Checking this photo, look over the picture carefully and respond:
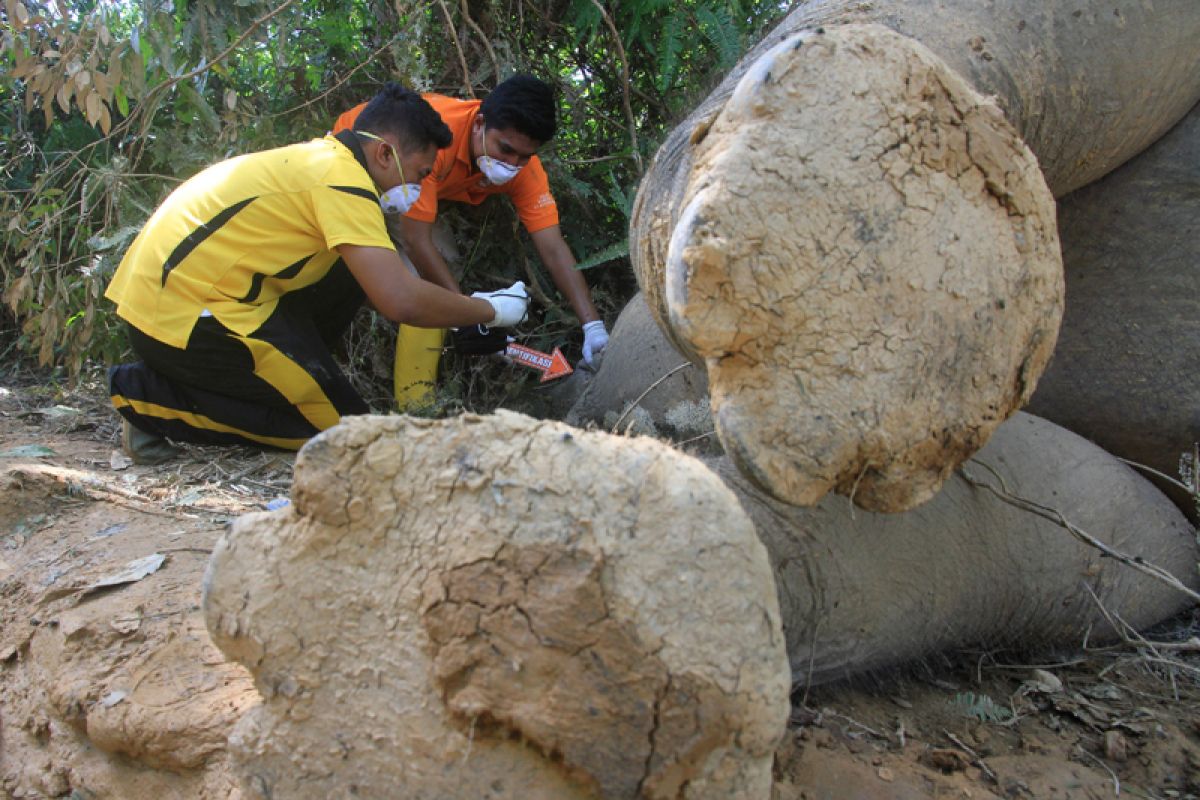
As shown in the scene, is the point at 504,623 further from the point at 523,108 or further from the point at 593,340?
the point at 523,108

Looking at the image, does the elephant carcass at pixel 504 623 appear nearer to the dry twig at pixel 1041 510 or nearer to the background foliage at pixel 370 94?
the dry twig at pixel 1041 510

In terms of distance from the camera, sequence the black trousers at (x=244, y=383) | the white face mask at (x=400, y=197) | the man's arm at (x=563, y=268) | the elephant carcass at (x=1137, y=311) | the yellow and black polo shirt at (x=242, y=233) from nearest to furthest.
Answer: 1. the elephant carcass at (x=1137, y=311)
2. the yellow and black polo shirt at (x=242, y=233)
3. the black trousers at (x=244, y=383)
4. the white face mask at (x=400, y=197)
5. the man's arm at (x=563, y=268)

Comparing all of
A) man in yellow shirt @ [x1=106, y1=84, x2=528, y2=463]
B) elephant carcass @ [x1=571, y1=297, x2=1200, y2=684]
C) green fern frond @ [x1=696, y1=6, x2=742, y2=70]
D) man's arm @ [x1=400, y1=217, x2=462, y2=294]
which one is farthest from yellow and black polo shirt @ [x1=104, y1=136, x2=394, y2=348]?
elephant carcass @ [x1=571, y1=297, x2=1200, y2=684]

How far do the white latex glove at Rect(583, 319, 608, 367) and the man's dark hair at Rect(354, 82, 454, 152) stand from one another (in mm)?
848

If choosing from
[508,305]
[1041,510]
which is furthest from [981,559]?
[508,305]

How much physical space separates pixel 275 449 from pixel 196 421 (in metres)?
0.28

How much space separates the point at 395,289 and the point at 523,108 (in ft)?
3.02

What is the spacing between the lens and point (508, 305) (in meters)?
3.40

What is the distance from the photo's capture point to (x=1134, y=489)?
196cm

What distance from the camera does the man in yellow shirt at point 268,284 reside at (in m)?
2.91

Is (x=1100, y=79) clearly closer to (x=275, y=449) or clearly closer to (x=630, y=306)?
(x=630, y=306)

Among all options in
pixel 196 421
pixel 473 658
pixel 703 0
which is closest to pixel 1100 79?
pixel 473 658

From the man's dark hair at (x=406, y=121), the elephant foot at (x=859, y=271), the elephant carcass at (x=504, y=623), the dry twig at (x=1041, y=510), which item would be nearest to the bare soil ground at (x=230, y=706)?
the dry twig at (x=1041, y=510)

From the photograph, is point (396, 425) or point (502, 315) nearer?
point (396, 425)
